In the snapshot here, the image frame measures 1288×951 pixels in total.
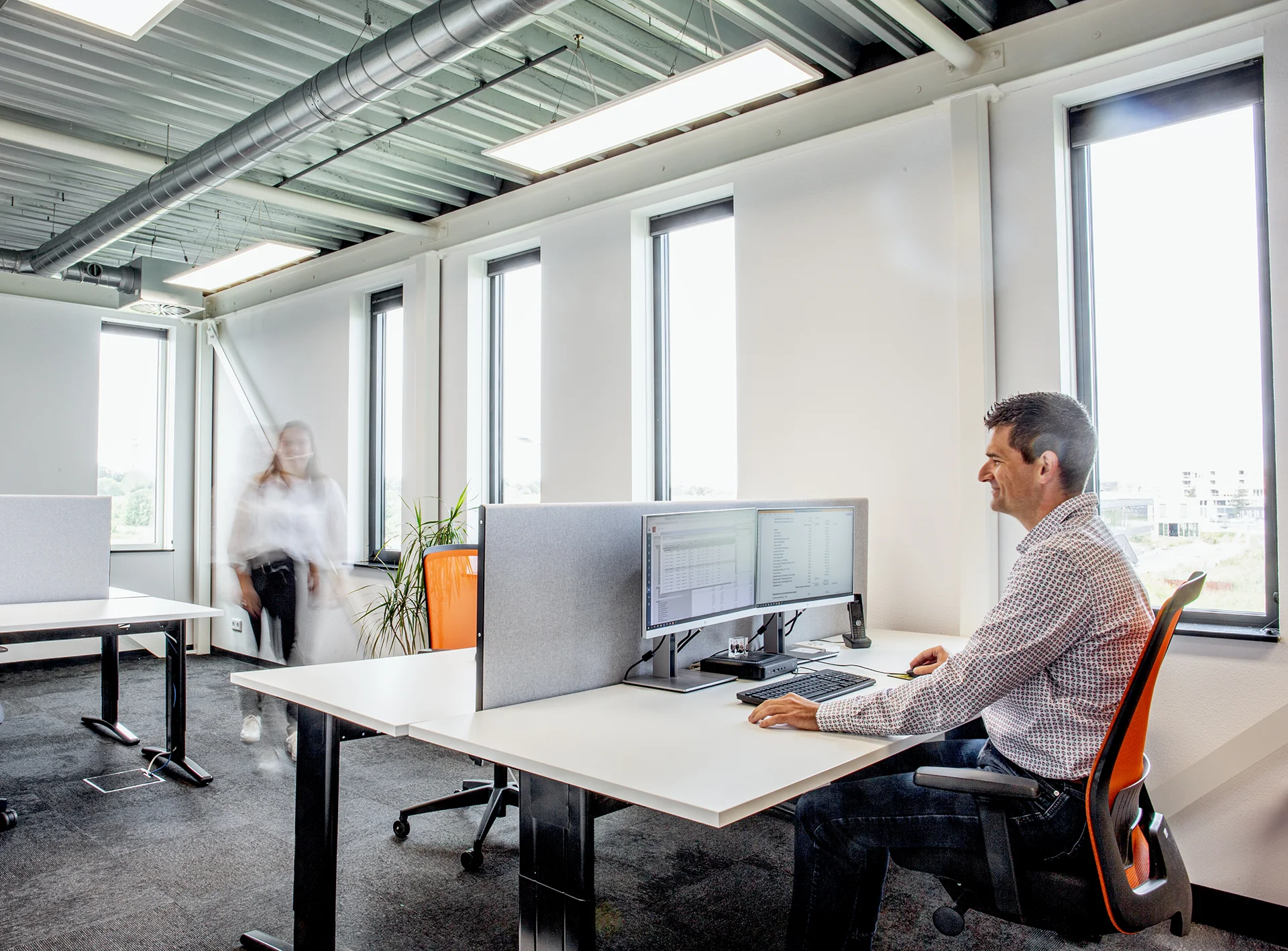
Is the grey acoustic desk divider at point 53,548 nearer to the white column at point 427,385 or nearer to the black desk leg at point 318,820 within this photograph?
the white column at point 427,385

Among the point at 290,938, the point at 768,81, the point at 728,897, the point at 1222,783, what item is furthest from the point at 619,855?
the point at 768,81

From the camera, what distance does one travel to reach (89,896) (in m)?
2.57

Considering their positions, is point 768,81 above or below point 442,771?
above

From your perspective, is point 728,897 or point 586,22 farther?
point 586,22

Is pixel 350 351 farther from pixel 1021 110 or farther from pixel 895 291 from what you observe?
pixel 1021 110

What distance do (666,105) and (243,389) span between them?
4.89m

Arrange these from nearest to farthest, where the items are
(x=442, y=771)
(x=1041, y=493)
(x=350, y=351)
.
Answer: (x=1041, y=493) < (x=442, y=771) < (x=350, y=351)

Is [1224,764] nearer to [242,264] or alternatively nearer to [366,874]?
[366,874]

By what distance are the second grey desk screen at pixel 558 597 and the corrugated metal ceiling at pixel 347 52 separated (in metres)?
1.82

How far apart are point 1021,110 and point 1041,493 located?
68.3 inches

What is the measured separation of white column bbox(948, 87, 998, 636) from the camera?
297 centimetres

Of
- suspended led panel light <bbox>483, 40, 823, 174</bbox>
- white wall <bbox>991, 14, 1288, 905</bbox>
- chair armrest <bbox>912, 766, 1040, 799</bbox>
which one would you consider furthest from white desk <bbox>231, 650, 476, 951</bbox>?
white wall <bbox>991, 14, 1288, 905</bbox>

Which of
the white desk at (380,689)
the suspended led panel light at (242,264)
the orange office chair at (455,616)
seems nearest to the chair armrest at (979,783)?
the white desk at (380,689)

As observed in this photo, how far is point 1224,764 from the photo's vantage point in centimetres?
252
